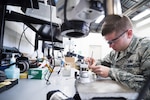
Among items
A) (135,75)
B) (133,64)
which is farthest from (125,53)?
(135,75)

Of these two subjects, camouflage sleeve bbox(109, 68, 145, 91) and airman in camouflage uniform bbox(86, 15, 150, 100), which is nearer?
camouflage sleeve bbox(109, 68, 145, 91)

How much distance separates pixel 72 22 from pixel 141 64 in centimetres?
66

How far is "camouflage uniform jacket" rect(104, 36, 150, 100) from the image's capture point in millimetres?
848

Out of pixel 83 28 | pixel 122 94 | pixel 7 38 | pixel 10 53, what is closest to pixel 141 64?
pixel 122 94

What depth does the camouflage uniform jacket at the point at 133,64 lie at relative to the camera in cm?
85

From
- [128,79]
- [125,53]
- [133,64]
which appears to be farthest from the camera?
[125,53]

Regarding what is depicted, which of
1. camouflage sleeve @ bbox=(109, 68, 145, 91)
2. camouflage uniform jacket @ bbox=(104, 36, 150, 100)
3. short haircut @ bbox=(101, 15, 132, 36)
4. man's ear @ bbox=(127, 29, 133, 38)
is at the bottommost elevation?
camouflage sleeve @ bbox=(109, 68, 145, 91)

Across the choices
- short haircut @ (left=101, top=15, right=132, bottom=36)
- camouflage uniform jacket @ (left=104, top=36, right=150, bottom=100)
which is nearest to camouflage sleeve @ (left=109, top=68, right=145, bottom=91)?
camouflage uniform jacket @ (left=104, top=36, right=150, bottom=100)

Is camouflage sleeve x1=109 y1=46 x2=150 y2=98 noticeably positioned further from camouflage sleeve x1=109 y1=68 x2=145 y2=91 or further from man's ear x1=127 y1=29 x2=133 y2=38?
man's ear x1=127 y1=29 x2=133 y2=38

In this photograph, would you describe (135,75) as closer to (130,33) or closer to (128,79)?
(128,79)

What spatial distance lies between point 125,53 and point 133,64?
13 centimetres

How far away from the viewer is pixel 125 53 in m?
1.13

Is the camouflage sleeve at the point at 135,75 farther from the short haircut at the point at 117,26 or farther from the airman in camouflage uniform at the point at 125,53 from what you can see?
the short haircut at the point at 117,26

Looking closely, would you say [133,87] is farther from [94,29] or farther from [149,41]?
[94,29]
